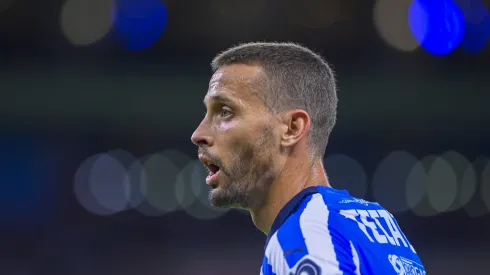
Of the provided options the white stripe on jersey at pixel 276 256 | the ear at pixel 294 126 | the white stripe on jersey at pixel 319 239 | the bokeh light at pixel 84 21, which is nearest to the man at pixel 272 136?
the ear at pixel 294 126

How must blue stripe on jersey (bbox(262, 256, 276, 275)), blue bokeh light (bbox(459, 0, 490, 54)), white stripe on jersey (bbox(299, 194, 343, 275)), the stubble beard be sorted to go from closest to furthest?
1. white stripe on jersey (bbox(299, 194, 343, 275))
2. blue stripe on jersey (bbox(262, 256, 276, 275))
3. the stubble beard
4. blue bokeh light (bbox(459, 0, 490, 54))

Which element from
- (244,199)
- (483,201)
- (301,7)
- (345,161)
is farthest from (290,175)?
(483,201)

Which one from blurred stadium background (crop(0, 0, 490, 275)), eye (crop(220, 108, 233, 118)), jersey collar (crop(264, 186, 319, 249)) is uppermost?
blurred stadium background (crop(0, 0, 490, 275))

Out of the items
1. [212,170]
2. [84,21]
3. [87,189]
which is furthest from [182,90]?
[212,170]

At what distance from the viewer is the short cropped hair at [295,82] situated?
10.3 ft

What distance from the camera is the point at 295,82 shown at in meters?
3.18

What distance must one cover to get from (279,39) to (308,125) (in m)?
20.8

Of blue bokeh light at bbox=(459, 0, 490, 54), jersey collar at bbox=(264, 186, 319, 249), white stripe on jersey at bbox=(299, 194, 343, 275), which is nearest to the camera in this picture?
white stripe on jersey at bbox=(299, 194, 343, 275)

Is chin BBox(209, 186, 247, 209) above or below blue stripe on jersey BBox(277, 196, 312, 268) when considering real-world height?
above

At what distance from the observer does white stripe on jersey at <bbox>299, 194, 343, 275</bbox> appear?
2.44 metres

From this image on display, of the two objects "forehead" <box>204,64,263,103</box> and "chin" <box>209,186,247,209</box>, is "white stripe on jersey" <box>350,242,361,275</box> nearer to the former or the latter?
"chin" <box>209,186,247,209</box>

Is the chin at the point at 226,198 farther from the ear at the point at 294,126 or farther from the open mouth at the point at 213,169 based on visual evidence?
the ear at the point at 294,126

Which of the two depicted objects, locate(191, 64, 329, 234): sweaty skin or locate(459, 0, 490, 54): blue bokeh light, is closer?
locate(191, 64, 329, 234): sweaty skin

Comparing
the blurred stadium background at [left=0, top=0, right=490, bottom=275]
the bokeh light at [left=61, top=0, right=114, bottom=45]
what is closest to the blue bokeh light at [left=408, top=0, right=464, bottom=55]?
the blurred stadium background at [left=0, top=0, right=490, bottom=275]
